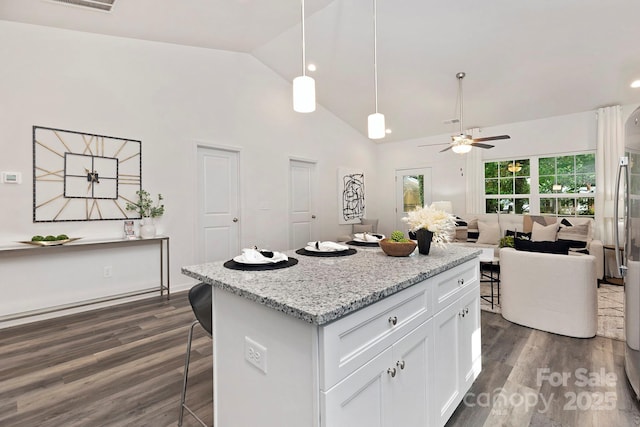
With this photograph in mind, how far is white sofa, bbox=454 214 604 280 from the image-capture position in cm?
436

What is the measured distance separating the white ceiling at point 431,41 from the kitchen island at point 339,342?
3223mm

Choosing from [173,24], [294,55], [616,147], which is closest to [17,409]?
[173,24]

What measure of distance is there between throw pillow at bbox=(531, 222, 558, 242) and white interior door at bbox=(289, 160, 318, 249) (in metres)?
3.61

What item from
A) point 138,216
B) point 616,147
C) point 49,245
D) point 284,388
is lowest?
point 284,388

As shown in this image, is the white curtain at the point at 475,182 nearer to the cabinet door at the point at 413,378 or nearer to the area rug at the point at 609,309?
the area rug at the point at 609,309

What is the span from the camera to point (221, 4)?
332 centimetres

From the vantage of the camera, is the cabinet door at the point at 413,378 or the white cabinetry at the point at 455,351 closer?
the cabinet door at the point at 413,378

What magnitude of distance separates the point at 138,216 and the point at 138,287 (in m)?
0.86

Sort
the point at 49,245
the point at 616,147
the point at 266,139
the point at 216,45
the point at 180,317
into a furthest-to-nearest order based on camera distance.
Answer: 1. the point at 266,139
2. the point at 616,147
3. the point at 216,45
4. the point at 180,317
5. the point at 49,245

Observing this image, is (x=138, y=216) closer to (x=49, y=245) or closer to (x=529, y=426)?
(x=49, y=245)

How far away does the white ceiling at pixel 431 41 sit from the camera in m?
3.27

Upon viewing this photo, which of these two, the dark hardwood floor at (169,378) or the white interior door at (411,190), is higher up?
the white interior door at (411,190)

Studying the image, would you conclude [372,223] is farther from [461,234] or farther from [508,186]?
[508,186]

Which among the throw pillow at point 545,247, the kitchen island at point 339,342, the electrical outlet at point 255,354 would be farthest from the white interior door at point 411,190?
the electrical outlet at point 255,354
